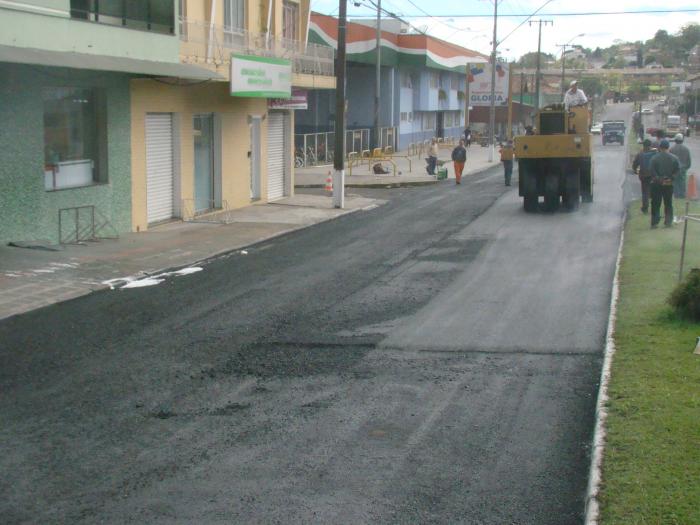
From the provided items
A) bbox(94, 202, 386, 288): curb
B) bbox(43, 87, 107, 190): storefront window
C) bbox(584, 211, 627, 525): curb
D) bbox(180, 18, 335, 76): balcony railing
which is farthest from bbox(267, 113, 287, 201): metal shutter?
bbox(584, 211, 627, 525): curb

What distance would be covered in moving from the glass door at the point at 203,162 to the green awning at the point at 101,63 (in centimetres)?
284

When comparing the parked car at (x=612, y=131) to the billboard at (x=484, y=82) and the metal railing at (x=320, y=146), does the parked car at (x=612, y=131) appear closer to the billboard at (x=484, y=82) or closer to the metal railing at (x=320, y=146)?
the billboard at (x=484, y=82)

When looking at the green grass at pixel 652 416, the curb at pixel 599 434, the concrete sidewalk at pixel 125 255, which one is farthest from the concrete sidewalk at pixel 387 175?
the curb at pixel 599 434

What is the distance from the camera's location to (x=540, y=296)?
1359 cm

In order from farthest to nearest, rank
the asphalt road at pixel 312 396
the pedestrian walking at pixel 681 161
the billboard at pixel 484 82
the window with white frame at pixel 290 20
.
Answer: the billboard at pixel 484 82
the window with white frame at pixel 290 20
the pedestrian walking at pixel 681 161
the asphalt road at pixel 312 396

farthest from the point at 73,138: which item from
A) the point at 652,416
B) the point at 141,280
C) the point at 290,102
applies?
the point at 652,416

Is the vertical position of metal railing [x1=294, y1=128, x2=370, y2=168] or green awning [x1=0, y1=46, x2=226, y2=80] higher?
green awning [x1=0, y1=46, x2=226, y2=80]

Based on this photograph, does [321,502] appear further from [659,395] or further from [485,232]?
[485,232]

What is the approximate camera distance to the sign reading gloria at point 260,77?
24500mm

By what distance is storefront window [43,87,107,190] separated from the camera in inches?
737

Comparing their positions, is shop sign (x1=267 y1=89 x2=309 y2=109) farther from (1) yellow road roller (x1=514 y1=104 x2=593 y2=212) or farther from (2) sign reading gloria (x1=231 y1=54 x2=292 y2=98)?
(1) yellow road roller (x1=514 y1=104 x2=593 y2=212)

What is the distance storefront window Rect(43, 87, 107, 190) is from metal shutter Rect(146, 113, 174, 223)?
1.98m

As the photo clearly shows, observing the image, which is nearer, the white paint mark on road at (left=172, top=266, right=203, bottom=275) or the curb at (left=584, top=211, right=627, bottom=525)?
the curb at (left=584, top=211, right=627, bottom=525)

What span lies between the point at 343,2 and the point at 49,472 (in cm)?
2165
